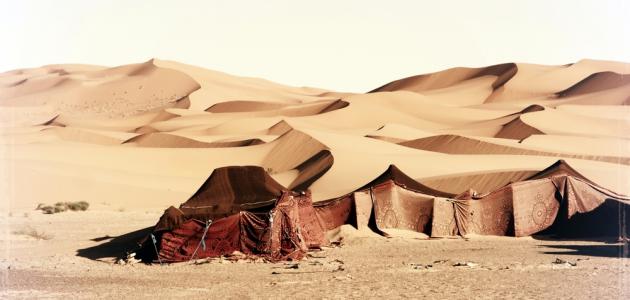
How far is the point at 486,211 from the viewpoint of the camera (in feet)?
75.5

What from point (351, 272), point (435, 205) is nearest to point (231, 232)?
point (351, 272)

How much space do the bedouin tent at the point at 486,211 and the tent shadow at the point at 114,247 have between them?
4521 millimetres

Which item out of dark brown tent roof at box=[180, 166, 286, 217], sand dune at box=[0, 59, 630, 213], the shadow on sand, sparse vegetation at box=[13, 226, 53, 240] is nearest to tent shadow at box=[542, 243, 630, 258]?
the shadow on sand

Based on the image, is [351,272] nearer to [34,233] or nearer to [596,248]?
[596,248]

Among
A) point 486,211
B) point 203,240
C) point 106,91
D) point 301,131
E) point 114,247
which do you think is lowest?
point 114,247

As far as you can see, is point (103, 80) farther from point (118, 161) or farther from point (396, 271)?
point (396, 271)

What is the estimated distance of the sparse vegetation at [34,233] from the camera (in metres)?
23.2

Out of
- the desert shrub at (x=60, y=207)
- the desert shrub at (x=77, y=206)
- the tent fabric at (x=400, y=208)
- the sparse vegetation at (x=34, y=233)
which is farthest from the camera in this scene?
the desert shrub at (x=77, y=206)

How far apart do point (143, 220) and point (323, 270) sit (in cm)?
1255

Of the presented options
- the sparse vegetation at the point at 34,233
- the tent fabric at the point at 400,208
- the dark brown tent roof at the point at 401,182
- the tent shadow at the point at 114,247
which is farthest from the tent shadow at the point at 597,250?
the sparse vegetation at the point at 34,233

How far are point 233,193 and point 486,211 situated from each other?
250 inches

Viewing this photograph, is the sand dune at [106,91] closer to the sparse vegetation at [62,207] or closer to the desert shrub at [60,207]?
the sparse vegetation at [62,207]

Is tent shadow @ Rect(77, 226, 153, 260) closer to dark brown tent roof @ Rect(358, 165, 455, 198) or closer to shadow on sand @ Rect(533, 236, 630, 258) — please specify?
dark brown tent roof @ Rect(358, 165, 455, 198)

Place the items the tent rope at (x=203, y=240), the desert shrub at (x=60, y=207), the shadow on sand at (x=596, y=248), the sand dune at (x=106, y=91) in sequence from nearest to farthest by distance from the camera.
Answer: the shadow on sand at (x=596, y=248)
the tent rope at (x=203, y=240)
the desert shrub at (x=60, y=207)
the sand dune at (x=106, y=91)
